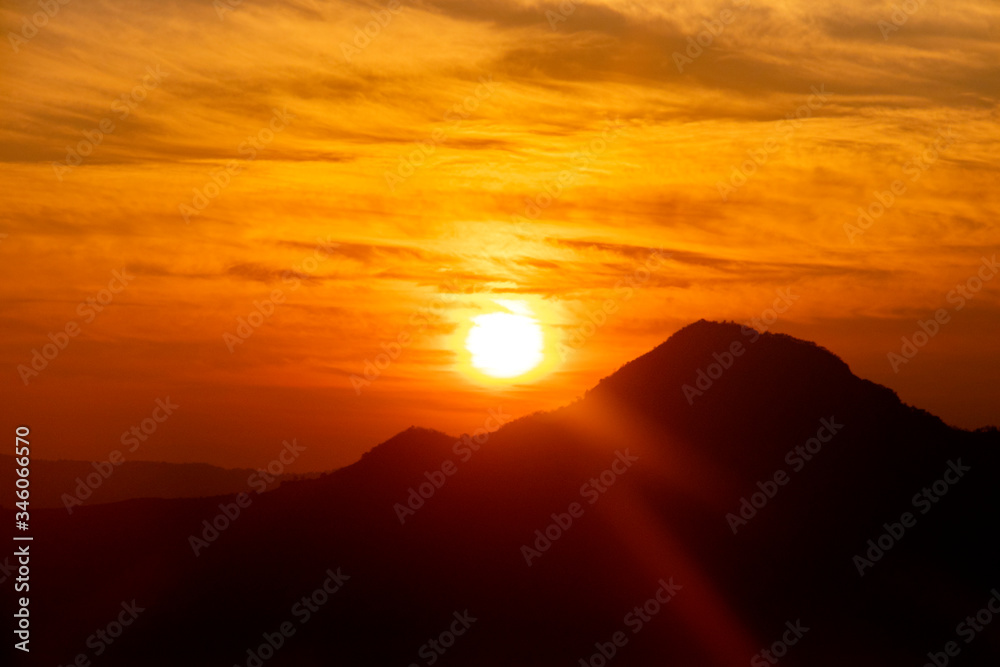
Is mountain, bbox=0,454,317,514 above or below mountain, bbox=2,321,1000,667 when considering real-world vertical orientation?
below

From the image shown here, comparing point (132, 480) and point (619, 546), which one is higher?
point (619, 546)

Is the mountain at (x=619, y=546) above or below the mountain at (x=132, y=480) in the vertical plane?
above

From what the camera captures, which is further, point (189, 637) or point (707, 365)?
point (707, 365)

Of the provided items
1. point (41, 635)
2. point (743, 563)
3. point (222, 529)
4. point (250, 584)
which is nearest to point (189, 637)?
point (250, 584)

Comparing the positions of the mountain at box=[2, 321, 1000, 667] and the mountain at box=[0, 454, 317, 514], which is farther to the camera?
the mountain at box=[0, 454, 317, 514]

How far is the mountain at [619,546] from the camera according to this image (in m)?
28.0

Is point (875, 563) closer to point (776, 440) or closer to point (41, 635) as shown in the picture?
point (776, 440)

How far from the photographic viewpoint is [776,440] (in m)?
33.6

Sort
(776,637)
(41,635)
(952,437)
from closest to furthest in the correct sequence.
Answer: (776,637) → (41,635) → (952,437)

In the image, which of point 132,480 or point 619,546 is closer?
point 619,546

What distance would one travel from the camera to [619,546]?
31.2 metres

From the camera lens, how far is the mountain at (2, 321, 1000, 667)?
28047mm

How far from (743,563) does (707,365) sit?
8249 mm

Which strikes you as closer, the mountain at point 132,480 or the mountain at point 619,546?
the mountain at point 619,546
